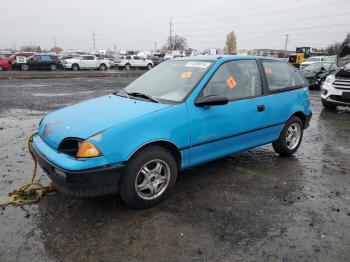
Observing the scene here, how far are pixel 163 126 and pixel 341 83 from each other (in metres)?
7.60

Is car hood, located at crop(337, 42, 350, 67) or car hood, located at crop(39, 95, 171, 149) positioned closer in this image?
car hood, located at crop(39, 95, 171, 149)

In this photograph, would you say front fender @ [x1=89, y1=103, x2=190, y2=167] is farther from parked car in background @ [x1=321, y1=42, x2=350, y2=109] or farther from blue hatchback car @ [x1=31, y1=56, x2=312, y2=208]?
parked car in background @ [x1=321, y1=42, x2=350, y2=109]

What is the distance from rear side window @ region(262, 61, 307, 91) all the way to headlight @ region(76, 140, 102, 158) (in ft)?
9.44

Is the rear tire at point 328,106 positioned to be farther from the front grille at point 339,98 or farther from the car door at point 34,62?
the car door at point 34,62

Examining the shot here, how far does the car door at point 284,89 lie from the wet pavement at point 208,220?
0.84 metres

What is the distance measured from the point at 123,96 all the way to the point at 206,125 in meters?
1.22

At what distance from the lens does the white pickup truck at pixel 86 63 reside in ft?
102

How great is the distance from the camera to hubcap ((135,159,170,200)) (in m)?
3.45

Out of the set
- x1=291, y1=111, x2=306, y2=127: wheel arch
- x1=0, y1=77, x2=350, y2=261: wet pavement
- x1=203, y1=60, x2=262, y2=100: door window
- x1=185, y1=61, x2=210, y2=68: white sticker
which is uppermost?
x1=185, y1=61, x2=210, y2=68: white sticker

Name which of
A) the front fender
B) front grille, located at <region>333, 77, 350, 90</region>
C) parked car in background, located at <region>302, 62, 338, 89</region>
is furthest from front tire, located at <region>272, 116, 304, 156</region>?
parked car in background, located at <region>302, 62, 338, 89</region>

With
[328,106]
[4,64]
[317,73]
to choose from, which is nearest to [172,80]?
[328,106]

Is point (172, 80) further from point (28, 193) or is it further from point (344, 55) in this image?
point (344, 55)

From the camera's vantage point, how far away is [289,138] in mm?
5355

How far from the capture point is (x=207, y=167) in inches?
190
